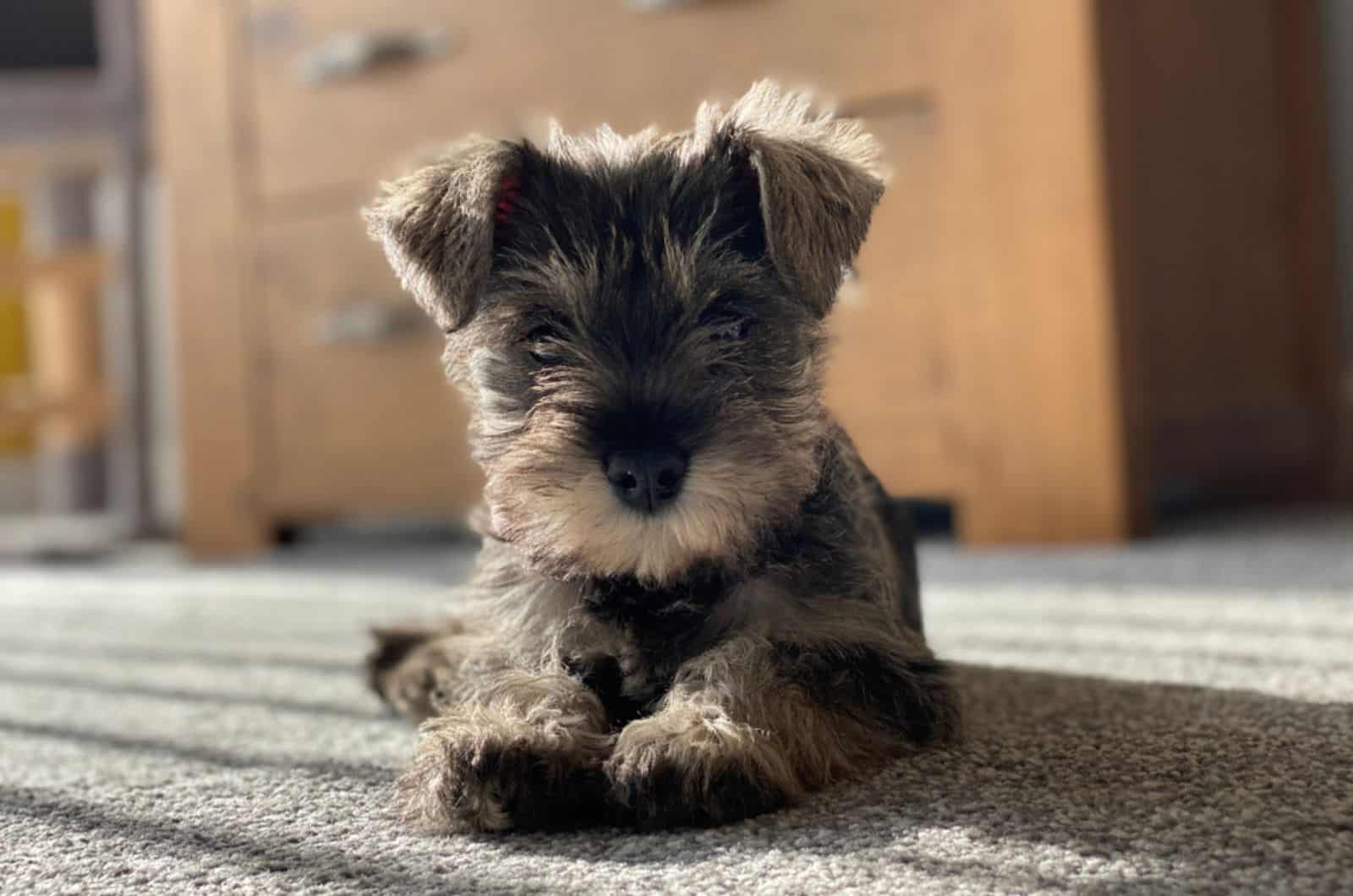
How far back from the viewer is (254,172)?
4.34 metres

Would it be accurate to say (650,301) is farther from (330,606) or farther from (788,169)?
(330,606)

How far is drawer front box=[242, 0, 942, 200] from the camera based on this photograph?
351cm

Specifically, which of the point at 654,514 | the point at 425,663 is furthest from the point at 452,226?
the point at 425,663

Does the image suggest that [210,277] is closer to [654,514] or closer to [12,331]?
[12,331]

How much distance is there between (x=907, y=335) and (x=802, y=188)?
6.76ft

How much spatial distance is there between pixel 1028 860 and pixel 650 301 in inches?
26.1

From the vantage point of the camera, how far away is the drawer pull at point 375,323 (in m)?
4.06

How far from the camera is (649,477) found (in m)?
1.32

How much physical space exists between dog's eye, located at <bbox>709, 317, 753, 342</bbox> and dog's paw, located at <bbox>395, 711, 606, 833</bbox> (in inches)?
18.3

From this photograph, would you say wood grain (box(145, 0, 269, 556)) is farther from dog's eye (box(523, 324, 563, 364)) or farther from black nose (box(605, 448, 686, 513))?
black nose (box(605, 448, 686, 513))

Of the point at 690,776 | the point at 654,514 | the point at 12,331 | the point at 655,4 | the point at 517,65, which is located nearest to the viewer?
the point at 690,776

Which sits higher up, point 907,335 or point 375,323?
point 375,323

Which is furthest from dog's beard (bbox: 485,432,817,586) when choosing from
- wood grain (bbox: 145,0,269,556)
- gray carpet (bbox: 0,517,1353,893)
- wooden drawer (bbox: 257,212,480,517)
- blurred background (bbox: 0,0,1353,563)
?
wood grain (bbox: 145,0,269,556)

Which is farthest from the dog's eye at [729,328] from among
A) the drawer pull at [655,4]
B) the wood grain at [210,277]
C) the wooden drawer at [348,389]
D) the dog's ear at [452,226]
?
the wood grain at [210,277]
